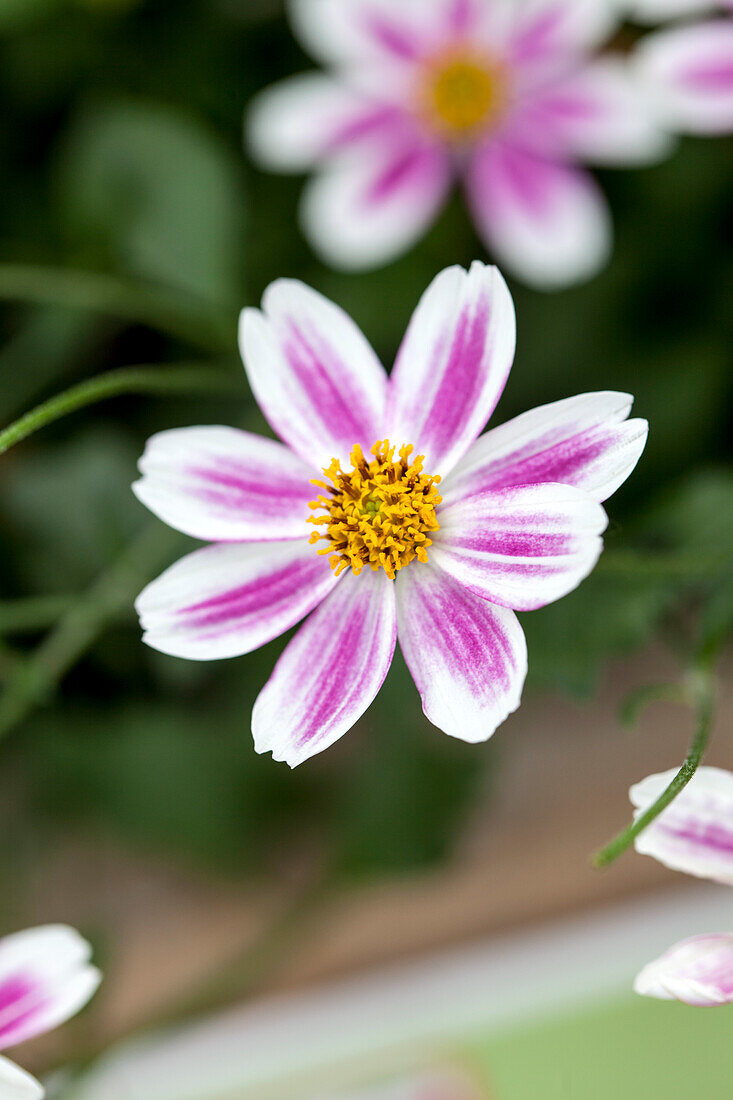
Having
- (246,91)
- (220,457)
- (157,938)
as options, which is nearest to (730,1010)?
(157,938)

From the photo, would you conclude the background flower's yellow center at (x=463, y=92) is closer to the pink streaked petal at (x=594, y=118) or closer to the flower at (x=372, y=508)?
the pink streaked petal at (x=594, y=118)

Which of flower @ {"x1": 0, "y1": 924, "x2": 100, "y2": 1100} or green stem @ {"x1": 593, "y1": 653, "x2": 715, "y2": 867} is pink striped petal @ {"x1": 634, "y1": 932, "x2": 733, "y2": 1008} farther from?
flower @ {"x1": 0, "y1": 924, "x2": 100, "y2": 1100}

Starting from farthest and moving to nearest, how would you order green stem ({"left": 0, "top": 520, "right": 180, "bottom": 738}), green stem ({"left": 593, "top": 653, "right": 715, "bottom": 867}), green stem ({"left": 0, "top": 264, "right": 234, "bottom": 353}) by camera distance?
green stem ({"left": 0, "top": 264, "right": 234, "bottom": 353}), green stem ({"left": 0, "top": 520, "right": 180, "bottom": 738}), green stem ({"left": 593, "top": 653, "right": 715, "bottom": 867})

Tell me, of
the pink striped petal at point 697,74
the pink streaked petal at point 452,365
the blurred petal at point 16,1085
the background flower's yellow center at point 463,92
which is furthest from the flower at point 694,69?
the blurred petal at point 16,1085

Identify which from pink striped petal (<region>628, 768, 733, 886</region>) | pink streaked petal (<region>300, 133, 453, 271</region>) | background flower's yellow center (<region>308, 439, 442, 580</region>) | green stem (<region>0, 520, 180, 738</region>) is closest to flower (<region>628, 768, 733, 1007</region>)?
pink striped petal (<region>628, 768, 733, 886</region>)

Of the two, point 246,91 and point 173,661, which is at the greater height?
point 246,91

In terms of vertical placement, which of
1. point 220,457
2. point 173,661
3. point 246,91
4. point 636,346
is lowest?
point 220,457

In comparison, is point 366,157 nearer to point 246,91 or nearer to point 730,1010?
point 246,91
